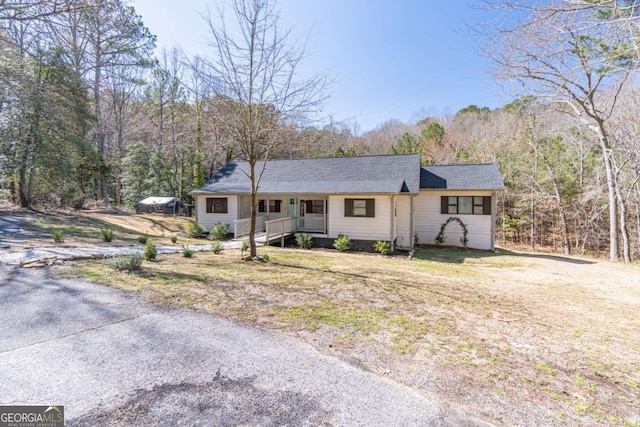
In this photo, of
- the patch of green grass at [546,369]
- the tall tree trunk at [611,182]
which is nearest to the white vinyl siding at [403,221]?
the tall tree trunk at [611,182]

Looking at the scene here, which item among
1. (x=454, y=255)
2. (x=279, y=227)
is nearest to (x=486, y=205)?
(x=454, y=255)

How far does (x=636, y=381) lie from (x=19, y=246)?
1266 centimetres

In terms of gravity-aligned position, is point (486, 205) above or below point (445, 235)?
above

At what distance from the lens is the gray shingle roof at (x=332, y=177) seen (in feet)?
43.8

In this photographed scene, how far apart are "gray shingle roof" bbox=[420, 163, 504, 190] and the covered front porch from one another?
556cm

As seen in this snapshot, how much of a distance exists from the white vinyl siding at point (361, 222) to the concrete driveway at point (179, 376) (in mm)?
9606

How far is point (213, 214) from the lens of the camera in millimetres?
16062

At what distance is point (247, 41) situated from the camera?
7.48 metres

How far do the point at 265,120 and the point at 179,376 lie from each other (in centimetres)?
680

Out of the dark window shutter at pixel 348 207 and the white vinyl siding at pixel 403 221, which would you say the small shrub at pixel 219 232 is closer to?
the dark window shutter at pixel 348 207

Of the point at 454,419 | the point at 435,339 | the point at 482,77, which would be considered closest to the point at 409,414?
the point at 454,419

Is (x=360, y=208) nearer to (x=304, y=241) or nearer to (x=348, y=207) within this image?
(x=348, y=207)

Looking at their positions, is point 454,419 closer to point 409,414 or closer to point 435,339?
point 409,414

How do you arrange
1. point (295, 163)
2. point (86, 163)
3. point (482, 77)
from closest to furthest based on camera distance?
point (482, 77) < point (295, 163) < point (86, 163)
